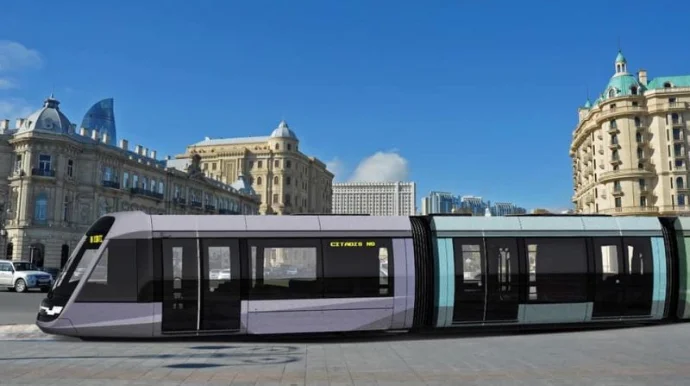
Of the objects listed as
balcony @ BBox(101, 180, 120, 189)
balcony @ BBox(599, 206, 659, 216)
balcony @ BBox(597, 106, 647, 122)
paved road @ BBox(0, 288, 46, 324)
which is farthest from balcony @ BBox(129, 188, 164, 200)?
balcony @ BBox(597, 106, 647, 122)

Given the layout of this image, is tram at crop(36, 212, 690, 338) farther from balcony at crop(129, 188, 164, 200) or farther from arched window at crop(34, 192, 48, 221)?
balcony at crop(129, 188, 164, 200)

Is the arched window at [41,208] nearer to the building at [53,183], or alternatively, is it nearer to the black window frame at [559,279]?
Answer: the building at [53,183]

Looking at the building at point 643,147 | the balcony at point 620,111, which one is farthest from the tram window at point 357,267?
the balcony at point 620,111

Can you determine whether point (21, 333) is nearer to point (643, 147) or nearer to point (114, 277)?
point (114, 277)

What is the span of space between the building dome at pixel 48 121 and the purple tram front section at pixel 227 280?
4689 cm

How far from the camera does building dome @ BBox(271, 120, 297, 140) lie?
4740 inches

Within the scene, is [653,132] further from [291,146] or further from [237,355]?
[237,355]

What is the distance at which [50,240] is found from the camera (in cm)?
5122

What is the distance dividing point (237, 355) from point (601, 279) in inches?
354

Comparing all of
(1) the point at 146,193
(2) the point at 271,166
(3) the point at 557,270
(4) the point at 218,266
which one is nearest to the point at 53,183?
(1) the point at 146,193

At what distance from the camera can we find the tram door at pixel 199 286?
11.6 metres

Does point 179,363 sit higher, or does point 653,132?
point 653,132

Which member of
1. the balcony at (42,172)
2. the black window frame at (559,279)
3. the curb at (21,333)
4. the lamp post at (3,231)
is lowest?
the curb at (21,333)

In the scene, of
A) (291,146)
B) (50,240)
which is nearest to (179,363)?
(50,240)
